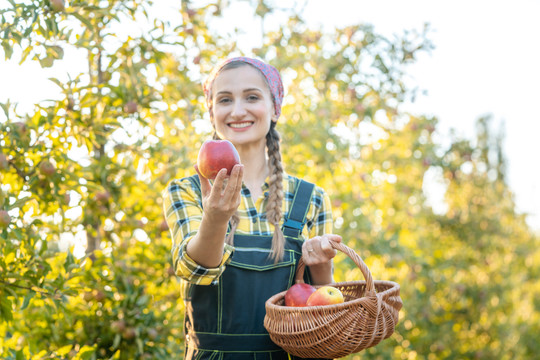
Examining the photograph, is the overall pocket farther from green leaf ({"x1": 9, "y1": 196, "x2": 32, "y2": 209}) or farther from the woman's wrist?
green leaf ({"x1": 9, "y1": 196, "x2": 32, "y2": 209})

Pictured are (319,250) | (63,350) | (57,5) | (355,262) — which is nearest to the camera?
(355,262)

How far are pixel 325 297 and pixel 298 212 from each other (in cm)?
31

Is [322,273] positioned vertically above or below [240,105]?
below

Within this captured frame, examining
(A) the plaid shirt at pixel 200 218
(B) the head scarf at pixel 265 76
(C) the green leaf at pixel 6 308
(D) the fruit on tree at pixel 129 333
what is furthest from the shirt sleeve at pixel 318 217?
(C) the green leaf at pixel 6 308

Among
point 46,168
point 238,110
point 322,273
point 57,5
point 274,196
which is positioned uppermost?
point 57,5

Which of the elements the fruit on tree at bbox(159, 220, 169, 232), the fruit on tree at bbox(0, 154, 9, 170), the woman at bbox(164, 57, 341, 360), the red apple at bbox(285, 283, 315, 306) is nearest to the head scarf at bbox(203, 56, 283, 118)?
the woman at bbox(164, 57, 341, 360)

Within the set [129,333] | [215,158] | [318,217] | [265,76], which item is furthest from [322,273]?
[129,333]

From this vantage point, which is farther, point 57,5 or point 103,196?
point 103,196

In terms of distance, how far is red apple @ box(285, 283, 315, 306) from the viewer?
4.73 ft

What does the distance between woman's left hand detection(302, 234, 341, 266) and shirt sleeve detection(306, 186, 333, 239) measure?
0.70ft

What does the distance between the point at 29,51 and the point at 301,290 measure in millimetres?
1255

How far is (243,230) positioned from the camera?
5.22ft

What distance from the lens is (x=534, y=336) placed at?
560cm

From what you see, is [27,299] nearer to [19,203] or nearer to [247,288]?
[19,203]
